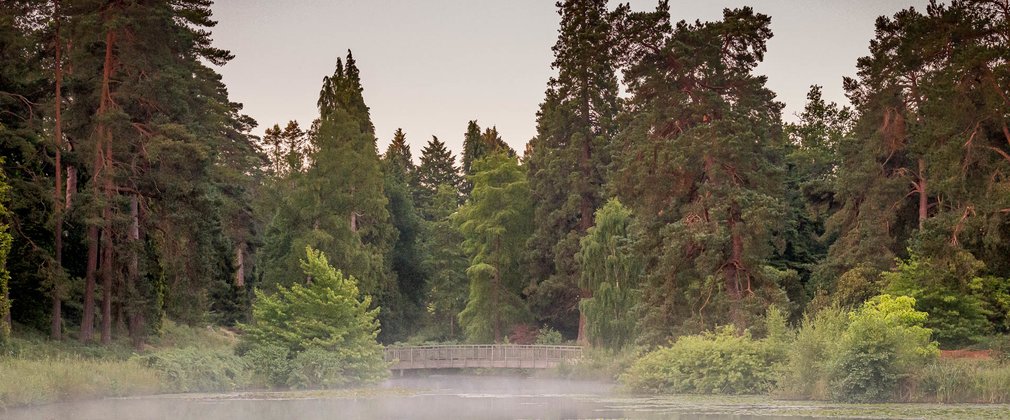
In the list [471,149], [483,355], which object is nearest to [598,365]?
[483,355]

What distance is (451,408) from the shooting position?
99.3 ft

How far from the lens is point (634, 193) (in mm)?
43781

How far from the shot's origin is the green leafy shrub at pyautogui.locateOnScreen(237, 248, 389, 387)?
39344 millimetres

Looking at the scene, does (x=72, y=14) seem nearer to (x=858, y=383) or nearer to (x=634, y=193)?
(x=634, y=193)

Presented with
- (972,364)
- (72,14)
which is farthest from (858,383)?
(72,14)

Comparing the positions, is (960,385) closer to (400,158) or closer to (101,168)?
(101,168)

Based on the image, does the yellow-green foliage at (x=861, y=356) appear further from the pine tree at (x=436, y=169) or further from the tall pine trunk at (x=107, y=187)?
the pine tree at (x=436, y=169)

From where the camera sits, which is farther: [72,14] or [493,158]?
[493,158]

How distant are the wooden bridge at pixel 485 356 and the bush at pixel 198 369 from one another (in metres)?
17.3

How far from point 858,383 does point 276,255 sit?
4176cm

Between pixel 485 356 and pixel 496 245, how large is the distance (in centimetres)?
1220

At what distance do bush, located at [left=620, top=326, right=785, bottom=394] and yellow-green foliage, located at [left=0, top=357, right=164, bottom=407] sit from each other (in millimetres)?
15716

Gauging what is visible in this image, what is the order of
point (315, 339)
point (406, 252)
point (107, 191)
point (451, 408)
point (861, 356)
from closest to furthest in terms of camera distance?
point (861, 356) < point (451, 408) < point (107, 191) < point (315, 339) < point (406, 252)

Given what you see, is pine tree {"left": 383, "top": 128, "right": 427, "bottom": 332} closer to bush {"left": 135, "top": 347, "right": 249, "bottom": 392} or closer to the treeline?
the treeline
